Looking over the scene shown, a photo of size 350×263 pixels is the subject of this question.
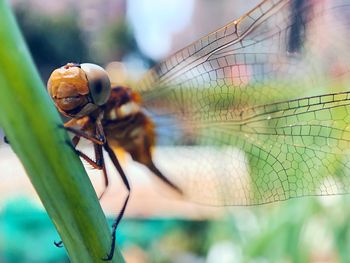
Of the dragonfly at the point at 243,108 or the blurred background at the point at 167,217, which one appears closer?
the dragonfly at the point at 243,108

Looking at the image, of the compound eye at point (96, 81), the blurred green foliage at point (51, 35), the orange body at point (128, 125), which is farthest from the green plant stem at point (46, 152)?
the blurred green foliage at point (51, 35)

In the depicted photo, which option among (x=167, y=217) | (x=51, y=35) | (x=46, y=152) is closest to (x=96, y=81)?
(x=46, y=152)

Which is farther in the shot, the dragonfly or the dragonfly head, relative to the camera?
A: the dragonfly

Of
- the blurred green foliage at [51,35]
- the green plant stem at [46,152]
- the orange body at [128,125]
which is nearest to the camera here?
the green plant stem at [46,152]

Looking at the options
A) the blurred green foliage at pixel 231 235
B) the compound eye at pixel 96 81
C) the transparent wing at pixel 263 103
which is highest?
the compound eye at pixel 96 81

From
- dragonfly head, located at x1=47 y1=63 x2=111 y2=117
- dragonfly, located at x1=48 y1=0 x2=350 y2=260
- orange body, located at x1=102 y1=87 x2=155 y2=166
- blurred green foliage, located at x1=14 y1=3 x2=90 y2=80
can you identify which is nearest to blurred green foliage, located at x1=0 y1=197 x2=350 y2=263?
orange body, located at x1=102 y1=87 x2=155 y2=166

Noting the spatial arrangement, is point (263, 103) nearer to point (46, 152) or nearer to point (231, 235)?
point (46, 152)

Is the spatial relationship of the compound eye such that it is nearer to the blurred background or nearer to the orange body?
the blurred background

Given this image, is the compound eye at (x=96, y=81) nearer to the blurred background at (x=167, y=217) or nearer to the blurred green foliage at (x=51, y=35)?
the blurred background at (x=167, y=217)
